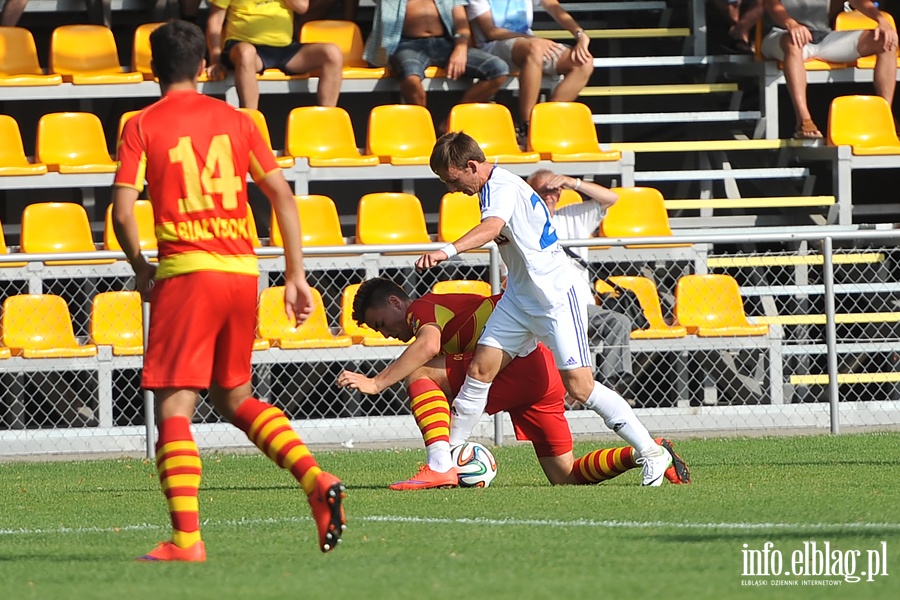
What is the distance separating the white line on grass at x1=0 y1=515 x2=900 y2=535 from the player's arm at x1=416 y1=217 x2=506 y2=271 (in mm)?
1157

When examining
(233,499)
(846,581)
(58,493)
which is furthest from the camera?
(58,493)

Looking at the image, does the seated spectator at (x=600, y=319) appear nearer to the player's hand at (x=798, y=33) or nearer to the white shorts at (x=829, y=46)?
the player's hand at (x=798, y=33)

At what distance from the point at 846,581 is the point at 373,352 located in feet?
21.0

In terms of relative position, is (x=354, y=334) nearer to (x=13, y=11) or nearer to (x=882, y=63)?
(x=13, y=11)

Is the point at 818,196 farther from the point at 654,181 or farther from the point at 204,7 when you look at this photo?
the point at 204,7

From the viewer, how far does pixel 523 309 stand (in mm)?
7152

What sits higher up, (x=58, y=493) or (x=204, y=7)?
(x=204, y=7)

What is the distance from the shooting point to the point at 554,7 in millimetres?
13867

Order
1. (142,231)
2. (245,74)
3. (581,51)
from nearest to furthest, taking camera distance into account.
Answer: (142,231)
(245,74)
(581,51)

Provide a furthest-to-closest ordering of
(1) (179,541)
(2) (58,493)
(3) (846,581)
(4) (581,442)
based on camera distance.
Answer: (4) (581,442)
(2) (58,493)
(1) (179,541)
(3) (846,581)

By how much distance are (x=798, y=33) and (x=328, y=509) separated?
10030 millimetres

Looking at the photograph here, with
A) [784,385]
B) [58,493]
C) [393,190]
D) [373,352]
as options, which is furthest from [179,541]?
[393,190]

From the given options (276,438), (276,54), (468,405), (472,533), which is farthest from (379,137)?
(276,438)

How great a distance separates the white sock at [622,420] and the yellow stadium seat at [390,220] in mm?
4565
